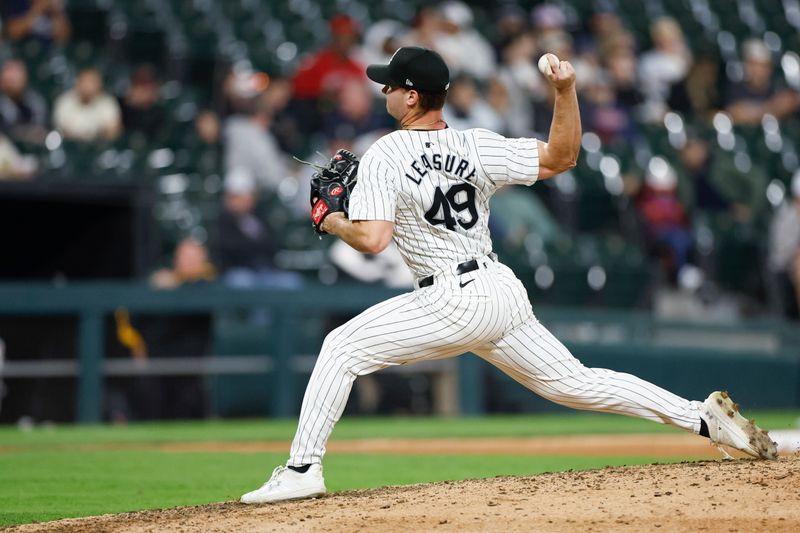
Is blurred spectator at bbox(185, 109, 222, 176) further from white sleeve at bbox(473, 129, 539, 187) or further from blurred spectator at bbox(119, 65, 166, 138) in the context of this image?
white sleeve at bbox(473, 129, 539, 187)

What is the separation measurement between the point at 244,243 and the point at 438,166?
20.7ft

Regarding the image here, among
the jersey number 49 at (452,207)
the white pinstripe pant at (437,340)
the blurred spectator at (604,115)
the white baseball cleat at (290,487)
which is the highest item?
the blurred spectator at (604,115)

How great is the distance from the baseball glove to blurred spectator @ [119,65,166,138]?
6.54 metres

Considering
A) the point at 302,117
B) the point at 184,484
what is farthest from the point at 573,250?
the point at 184,484

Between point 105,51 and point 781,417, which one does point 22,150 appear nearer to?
point 105,51

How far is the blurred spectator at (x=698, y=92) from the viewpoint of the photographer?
1527 centimetres

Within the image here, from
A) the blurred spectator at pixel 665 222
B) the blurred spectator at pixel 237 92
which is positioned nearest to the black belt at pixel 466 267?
the blurred spectator at pixel 237 92

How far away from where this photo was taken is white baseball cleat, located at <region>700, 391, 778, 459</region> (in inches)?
192

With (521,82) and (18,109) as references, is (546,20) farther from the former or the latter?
(18,109)

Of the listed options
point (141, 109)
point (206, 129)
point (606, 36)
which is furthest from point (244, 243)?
point (606, 36)

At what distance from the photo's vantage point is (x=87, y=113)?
10.7 meters

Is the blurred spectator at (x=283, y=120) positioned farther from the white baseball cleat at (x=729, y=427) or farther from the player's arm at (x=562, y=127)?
the white baseball cleat at (x=729, y=427)

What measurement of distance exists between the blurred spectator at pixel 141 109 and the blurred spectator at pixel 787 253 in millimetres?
5926

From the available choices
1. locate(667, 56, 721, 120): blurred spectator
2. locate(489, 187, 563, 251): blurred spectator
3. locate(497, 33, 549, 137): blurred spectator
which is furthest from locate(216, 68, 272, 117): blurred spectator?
locate(667, 56, 721, 120): blurred spectator
